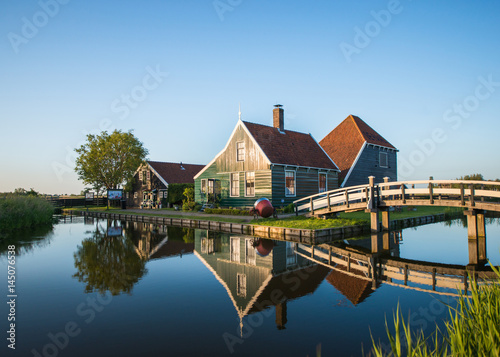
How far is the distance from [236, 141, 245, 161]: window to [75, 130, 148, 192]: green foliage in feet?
65.2

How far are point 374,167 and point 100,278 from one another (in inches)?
1074

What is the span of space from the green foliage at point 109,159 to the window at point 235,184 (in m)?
19.4

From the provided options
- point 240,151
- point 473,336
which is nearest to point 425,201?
point 473,336

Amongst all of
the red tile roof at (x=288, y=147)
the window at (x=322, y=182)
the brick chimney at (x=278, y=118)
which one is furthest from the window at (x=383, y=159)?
the brick chimney at (x=278, y=118)

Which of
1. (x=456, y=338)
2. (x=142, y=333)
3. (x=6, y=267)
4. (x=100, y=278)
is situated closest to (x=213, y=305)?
(x=142, y=333)

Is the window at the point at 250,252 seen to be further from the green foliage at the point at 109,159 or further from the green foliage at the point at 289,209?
the green foliage at the point at 109,159

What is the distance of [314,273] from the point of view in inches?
385

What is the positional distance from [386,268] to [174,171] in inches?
1324

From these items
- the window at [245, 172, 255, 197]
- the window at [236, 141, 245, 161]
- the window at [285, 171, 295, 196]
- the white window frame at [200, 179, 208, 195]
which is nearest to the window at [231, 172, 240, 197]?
the window at [245, 172, 255, 197]

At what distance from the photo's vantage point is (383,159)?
33094mm

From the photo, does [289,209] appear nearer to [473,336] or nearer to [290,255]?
[290,255]

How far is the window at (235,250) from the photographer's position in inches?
474

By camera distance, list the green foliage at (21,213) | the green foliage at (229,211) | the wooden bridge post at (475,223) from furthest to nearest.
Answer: the green foliage at (229,211) < the green foliage at (21,213) < the wooden bridge post at (475,223)

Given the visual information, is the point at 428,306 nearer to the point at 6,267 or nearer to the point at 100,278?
the point at 100,278
